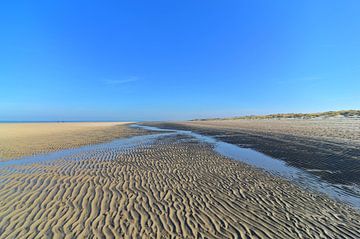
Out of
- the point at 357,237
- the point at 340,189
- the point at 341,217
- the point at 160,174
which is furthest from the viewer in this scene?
the point at 160,174

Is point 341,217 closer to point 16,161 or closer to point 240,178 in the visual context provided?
point 240,178

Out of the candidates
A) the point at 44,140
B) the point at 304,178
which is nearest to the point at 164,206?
the point at 304,178

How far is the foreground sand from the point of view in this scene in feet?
16.3

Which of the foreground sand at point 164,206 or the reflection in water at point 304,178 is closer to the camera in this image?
the foreground sand at point 164,206

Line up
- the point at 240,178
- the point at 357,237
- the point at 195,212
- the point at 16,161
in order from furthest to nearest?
the point at 16,161 < the point at 240,178 < the point at 195,212 < the point at 357,237

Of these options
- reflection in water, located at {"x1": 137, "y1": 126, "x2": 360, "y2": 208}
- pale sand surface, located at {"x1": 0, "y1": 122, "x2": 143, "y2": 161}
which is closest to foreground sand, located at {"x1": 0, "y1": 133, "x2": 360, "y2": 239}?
reflection in water, located at {"x1": 137, "y1": 126, "x2": 360, "y2": 208}

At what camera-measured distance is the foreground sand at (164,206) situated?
16.3ft

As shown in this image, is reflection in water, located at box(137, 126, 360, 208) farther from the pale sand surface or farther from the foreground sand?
the pale sand surface

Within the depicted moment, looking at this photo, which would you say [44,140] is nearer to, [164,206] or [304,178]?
[164,206]

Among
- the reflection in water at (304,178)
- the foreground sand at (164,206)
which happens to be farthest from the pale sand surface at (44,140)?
the reflection in water at (304,178)

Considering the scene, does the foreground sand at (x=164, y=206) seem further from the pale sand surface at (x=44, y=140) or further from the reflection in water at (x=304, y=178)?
the pale sand surface at (x=44, y=140)

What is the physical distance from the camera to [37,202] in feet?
22.1

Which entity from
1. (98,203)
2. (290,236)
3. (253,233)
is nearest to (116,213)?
(98,203)

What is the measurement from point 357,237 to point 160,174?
7293 mm
